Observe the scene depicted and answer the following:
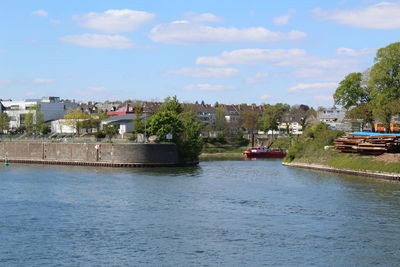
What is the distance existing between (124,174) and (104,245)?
47.0 m

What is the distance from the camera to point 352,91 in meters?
117

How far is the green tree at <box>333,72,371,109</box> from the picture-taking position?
11651 centimetres

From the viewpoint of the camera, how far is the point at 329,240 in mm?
38312

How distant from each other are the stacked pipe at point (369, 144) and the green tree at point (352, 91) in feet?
85.8

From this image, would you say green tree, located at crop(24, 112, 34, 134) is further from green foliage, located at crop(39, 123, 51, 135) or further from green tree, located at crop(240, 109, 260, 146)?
green tree, located at crop(240, 109, 260, 146)

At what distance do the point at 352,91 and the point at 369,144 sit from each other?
3499 centimetres

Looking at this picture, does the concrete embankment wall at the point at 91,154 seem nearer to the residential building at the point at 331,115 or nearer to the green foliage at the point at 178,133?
the green foliage at the point at 178,133

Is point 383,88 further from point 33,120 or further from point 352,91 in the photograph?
point 33,120

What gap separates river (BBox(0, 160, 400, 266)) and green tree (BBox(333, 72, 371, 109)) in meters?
49.2

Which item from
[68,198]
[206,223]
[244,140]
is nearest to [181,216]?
[206,223]

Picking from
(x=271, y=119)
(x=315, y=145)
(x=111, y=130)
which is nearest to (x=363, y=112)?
(x=315, y=145)

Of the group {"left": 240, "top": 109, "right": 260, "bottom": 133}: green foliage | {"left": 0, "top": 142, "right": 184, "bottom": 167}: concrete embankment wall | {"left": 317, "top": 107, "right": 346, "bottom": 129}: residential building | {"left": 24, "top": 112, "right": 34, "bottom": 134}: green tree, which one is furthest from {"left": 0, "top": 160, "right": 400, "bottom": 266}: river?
{"left": 240, "top": 109, "right": 260, "bottom": 133}: green foliage

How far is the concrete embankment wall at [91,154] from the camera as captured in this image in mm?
98750

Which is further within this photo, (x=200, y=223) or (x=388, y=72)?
(x=388, y=72)
